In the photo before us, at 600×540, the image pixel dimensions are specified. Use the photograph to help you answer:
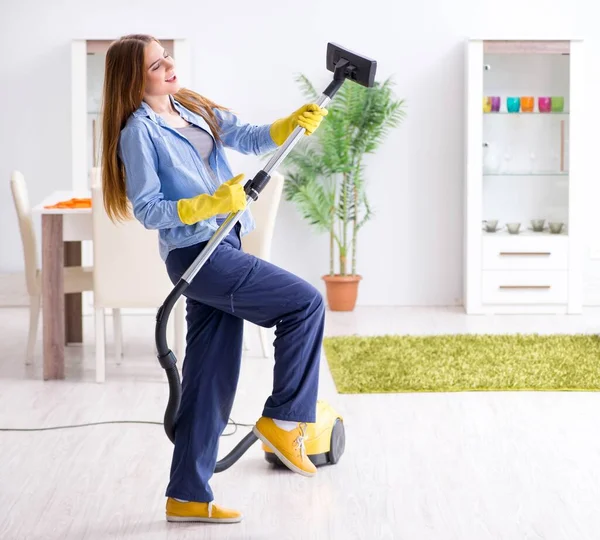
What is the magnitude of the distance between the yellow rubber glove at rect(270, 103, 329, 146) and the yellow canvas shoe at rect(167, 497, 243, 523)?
1001 millimetres

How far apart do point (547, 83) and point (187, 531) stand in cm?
404

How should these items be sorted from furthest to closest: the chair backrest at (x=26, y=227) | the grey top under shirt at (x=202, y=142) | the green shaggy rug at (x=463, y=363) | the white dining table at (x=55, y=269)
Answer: the chair backrest at (x=26, y=227) < the white dining table at (x=55, y=269) < the green shaggy rug at (x=463, y=363) < the grey top under shirt at (x=202, y=142)

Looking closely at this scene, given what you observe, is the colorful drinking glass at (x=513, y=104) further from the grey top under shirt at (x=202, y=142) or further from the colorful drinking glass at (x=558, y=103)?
the grey top under shirt at (x=202, y=142)

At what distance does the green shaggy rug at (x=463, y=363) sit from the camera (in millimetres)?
4305

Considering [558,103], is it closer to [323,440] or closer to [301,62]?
[301,62]

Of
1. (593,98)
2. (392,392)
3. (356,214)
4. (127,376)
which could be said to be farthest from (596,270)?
(127,376)

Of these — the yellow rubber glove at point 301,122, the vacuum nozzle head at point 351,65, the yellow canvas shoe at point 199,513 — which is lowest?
the yellow canvas shoe at point 199,513

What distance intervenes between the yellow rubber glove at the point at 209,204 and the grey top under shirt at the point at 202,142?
0.21 m

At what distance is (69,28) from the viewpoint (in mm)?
6199

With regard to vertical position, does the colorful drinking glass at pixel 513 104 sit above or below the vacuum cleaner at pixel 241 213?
above

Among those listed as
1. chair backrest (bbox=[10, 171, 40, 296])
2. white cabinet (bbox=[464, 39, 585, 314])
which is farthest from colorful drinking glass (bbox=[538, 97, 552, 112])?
chair backrest (bbox=[10, 171, 40, 296])

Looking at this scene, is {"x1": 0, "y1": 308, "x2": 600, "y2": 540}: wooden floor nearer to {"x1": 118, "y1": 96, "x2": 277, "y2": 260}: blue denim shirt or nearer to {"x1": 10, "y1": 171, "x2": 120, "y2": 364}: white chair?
{"x1": 10, "y1": 171, "x2": 120, "y2": 364}: white chair

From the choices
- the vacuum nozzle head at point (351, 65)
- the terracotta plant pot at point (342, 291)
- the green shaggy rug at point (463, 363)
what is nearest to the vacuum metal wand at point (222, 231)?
the vacuum nozzle head at point (351, 65)

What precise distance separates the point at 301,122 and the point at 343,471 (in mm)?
1118
